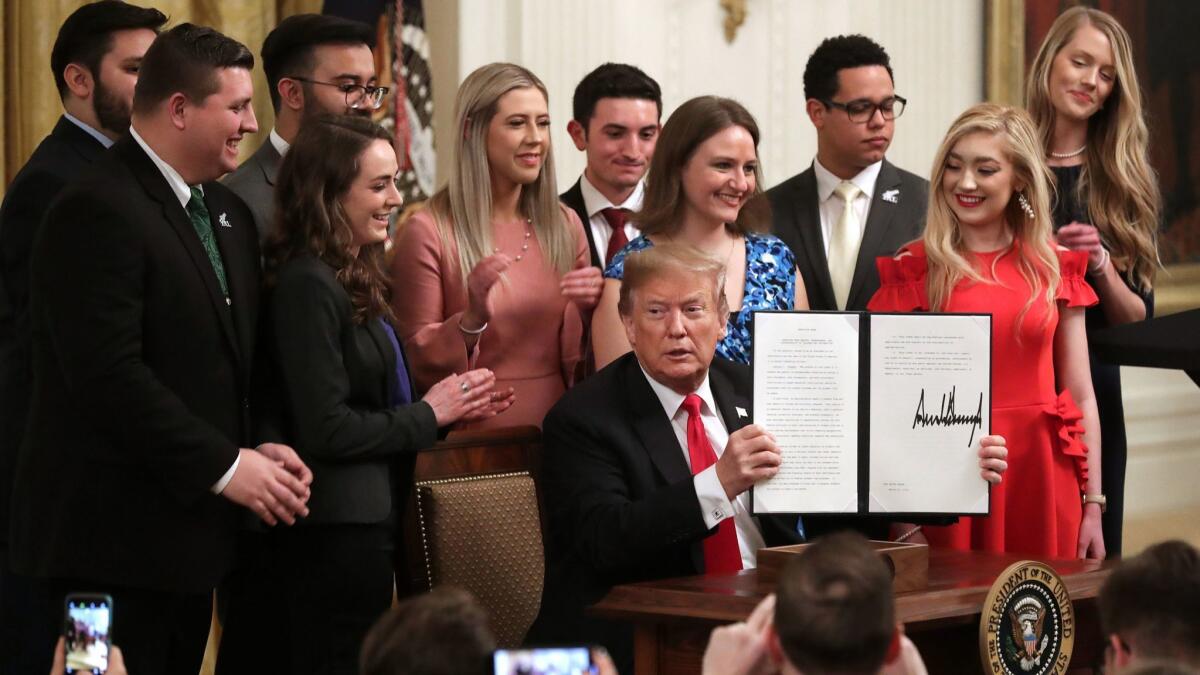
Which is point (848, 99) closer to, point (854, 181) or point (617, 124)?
point (854, 181)

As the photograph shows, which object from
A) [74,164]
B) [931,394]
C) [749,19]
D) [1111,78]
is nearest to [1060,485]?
[931,394]

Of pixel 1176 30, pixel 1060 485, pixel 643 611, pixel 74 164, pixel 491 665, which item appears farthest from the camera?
pixel 1176 30

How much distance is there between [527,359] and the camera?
4492 millimetres

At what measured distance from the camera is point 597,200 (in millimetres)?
5199

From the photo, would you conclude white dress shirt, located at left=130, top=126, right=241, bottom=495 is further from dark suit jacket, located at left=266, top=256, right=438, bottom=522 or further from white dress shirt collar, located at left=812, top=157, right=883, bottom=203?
white dress shirt collar, located at left=812, top=157, right=883, bottom=203

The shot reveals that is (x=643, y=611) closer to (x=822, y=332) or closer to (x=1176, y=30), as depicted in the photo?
(x=822, y=332)

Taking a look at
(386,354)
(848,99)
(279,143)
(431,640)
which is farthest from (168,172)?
(848,99)

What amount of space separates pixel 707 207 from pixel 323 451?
1.25m

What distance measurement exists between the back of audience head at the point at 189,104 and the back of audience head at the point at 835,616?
179cm

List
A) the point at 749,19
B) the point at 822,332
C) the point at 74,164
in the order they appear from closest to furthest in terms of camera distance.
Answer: the point at 822,332 → the point at 74,164 → the point at 749,19

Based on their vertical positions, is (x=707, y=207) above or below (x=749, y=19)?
below

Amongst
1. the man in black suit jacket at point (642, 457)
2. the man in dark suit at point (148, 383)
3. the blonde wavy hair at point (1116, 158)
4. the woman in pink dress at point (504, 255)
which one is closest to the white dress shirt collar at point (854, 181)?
the blonde wavy hair at point (1116, 158)

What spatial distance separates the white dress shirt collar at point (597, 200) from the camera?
5.19m

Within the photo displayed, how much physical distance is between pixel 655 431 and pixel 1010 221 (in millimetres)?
1283
